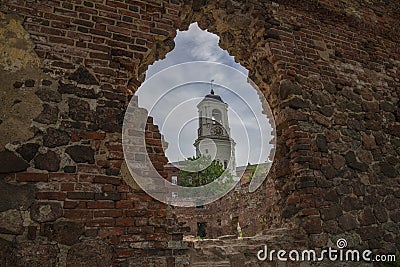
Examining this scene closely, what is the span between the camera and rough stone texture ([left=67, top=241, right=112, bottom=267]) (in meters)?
2.73

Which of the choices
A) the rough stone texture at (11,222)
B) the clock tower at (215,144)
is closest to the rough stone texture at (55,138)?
the rough stone texture at (11,222)

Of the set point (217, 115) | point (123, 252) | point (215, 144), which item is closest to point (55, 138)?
point (123, 252)

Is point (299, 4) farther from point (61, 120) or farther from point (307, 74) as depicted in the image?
point (61, 120)

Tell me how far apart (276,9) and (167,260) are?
10.9 feet

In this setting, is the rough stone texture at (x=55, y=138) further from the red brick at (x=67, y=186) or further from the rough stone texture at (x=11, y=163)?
the red brick at (x=67, y=186)

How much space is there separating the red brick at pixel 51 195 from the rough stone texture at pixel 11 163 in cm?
24

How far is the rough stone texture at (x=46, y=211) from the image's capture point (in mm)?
2729

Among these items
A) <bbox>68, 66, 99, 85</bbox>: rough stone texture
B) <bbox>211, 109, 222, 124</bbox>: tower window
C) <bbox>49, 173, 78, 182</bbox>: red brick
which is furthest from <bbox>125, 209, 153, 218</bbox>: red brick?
<bbox>211, 109, 222, 124</bbox>: tower window

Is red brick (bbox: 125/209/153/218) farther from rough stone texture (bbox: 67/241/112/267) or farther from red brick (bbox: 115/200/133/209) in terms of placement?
rough stone texture (bbox: 67/241/112/267)

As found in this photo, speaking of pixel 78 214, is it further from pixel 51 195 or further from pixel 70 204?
pixel 51 195

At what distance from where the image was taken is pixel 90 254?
2.79 metres

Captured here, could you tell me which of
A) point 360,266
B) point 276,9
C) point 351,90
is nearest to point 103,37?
point 276,9

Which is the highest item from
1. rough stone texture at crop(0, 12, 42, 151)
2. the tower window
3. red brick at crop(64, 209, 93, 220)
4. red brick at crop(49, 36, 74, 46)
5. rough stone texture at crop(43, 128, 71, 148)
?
the tower window

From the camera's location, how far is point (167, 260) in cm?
303
